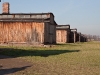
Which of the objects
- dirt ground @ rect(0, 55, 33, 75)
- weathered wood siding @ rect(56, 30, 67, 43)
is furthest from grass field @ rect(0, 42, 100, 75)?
weathered wood siding @ rect(56, 30, 67, 43)

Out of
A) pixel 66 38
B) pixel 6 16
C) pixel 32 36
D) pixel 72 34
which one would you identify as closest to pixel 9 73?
pixel 32 36

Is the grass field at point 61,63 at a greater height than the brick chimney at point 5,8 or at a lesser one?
lesser

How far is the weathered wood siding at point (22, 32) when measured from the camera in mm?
36312

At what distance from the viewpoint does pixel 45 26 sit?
123ft

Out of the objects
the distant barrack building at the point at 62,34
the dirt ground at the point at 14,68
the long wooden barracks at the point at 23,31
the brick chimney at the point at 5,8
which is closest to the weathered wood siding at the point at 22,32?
the long wooden barracks at the point at 23,31

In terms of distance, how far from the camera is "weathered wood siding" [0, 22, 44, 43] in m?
36.3

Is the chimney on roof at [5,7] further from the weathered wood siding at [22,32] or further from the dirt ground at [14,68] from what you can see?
the dirt ground at [14,68]

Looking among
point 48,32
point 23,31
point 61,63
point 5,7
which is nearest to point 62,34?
point 48,32

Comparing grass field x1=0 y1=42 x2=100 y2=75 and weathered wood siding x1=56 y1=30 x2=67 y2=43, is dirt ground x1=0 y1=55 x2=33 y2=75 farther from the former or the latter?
weathered wood siding x1=56 y1=30 x2=67 y2=43

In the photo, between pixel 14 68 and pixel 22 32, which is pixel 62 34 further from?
pixel 14 68

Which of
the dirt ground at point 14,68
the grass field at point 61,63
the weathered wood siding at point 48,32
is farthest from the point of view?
the weathered wood siding at point 48,32

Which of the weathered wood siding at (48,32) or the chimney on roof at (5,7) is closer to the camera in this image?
the weathered wood siding at (48,32)

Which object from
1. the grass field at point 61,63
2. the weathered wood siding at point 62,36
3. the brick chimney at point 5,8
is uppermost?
the brick chimney at point 5,8

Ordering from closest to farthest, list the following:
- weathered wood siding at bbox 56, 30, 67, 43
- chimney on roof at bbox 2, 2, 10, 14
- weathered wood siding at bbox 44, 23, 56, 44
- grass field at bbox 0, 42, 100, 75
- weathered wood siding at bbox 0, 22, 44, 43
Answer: grass field at bbox 0, 42, 100, 75 < weathered wood siding at bbox 0, 22, 44, 43 < weathered wood siding at bbox 44, 23, 56, 44 < chimney on roof at bbox 2, 2, 10, 14 < weathered wood siding at bbox 56, 30, 67, 43
